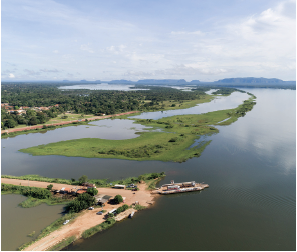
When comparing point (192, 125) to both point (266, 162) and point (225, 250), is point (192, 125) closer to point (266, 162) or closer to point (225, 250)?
point (266, 162)

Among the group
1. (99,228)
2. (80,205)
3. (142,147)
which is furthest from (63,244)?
(142,147)

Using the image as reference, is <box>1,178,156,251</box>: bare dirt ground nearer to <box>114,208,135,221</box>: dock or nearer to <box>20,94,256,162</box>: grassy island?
<box>114,208,135,221</box>: dock

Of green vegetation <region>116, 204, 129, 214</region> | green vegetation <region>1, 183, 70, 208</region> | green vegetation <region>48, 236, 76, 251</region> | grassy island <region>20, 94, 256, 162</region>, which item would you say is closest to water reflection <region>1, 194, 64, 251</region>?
green vegetation <region>1, 183, 70, 208</region>

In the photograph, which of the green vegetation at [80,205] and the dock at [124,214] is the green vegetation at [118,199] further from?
the dock at [124,214]

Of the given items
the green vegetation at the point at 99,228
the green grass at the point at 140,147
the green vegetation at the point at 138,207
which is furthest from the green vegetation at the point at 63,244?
the green grass at the point at 140,147

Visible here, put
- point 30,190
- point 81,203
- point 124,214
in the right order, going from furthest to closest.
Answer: point 30,190
point 81,203
point 124,214

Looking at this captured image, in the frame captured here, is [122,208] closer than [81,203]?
Yes

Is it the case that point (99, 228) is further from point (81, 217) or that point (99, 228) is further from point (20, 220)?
point (20, 220)
